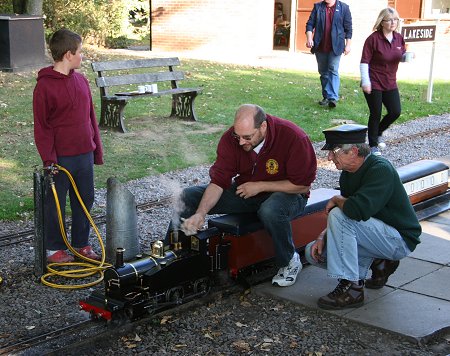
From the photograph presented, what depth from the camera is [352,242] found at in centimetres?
507

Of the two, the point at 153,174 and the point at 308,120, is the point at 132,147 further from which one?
the point at 308,120

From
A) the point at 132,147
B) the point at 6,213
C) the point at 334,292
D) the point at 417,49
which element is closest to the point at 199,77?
the point at 132,147

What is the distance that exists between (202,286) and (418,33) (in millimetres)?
9815

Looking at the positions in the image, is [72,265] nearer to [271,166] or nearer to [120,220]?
[120,220]

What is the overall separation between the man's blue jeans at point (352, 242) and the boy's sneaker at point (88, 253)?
2047 mm

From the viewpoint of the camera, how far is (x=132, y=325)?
4867 millimetres

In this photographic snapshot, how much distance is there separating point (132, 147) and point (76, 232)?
4319 mm

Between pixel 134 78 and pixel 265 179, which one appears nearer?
pixel 265 179

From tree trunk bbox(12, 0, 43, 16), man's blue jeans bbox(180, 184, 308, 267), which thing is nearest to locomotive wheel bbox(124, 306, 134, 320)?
man's blue jeans bbox(180, 184, 308, 267)

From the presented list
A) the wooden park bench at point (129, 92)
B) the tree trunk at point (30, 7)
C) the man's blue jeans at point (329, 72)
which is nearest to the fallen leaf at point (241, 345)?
the wooden park bench at point (129, 92)

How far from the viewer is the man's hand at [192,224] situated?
5.22 meters

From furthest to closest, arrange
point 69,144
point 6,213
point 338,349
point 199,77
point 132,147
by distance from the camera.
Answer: point 199,77 → point 132,147 → point 6,213 → point 69,144 → point 338,349

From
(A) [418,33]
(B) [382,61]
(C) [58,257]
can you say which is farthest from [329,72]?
(C) [58,257]

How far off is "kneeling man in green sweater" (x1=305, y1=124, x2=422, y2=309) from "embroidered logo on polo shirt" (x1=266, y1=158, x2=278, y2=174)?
1.54ft
